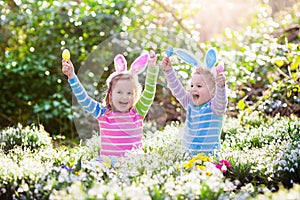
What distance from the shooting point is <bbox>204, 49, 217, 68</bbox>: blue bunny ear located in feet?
14.2

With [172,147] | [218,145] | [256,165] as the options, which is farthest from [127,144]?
[256,165]

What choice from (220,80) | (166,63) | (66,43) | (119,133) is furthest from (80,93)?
(66,43)

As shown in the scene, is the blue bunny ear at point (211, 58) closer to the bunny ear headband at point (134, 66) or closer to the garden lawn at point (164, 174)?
the bunny ear headband at point (134, 66)

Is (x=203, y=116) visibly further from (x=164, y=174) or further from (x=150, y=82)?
(x=164, y=174)

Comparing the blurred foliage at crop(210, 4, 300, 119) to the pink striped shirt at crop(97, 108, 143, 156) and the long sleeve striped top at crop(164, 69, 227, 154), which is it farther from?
the pink striped shirt at crop(97, 108, 143, 156)

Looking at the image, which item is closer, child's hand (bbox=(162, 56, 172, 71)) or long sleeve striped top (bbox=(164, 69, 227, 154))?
long sleeve striped top (bbox=(164, 69, 227, 154))

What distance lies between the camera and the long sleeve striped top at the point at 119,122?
14.5ft

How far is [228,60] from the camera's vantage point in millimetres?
7223

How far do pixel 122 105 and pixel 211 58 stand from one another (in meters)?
0.87

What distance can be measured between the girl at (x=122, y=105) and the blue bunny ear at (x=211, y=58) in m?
0.45

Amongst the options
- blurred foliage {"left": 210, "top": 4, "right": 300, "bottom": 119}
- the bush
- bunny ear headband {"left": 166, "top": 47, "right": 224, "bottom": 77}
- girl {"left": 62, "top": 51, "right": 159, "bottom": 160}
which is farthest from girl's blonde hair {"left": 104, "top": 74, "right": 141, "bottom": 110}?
blurred foliage {"left": 210, "top": 4, "right": 300, "bottom": 119}

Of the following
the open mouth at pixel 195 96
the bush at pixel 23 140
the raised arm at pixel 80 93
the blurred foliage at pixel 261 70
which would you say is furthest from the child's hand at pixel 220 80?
the bush at pixel 23 140

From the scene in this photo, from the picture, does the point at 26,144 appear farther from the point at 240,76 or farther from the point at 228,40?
the point at 228,40

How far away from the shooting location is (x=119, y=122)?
445cm
